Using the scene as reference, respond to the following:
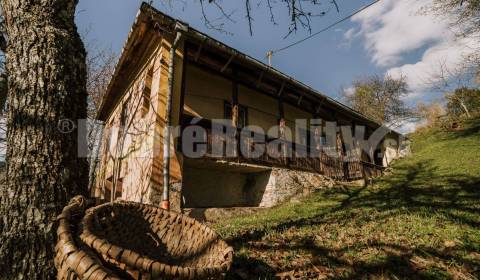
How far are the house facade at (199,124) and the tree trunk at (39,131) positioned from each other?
3178 mm

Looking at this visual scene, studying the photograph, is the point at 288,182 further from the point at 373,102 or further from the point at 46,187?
the point at 373,102

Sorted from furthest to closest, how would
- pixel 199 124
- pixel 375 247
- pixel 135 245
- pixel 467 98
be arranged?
pixel 467 98, pixel 199 124, pixel 375 247, pixel 135 245

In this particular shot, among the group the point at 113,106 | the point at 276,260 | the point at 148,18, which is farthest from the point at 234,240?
the point at 113,106

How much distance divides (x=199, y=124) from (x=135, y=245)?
241 inches

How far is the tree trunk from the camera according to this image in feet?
5.54

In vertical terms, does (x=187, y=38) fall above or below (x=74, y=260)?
above

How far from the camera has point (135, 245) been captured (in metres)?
2.02

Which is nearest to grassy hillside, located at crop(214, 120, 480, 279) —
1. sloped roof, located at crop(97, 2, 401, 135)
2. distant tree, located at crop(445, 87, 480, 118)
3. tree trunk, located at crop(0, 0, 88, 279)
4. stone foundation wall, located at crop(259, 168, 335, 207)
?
tree trunk, located at crop(0, 0, 88, 279)

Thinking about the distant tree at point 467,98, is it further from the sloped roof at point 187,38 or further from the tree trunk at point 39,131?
the tree trunk at point 39,131

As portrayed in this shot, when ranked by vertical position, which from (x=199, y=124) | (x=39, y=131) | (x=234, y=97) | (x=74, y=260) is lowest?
(x=74, y=260)

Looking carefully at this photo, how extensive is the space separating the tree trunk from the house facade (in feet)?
10.4

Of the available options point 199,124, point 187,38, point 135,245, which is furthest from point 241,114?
point 135,245

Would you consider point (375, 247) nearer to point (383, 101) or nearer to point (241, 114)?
point (241, 114)

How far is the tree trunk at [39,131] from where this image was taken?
169 centimetres
